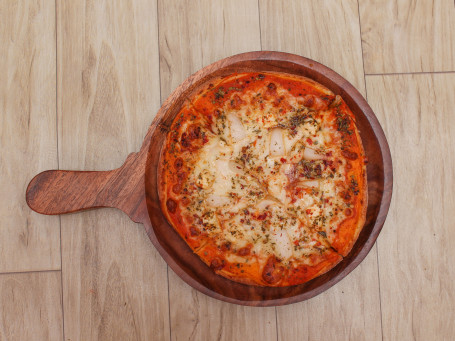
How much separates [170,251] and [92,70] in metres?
0.95

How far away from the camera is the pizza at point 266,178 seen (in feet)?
5.53

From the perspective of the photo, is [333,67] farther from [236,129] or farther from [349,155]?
[236,129]

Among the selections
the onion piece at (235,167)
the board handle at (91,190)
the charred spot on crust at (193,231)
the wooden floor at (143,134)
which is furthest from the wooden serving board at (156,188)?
the onion piece at (235,167)

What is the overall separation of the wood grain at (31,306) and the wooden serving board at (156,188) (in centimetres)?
42

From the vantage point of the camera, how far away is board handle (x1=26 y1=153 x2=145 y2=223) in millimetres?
1684

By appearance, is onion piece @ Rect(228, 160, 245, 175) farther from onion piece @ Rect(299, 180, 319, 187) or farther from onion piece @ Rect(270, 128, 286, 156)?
onion piece @ Rect(299, 180, 319, 187)

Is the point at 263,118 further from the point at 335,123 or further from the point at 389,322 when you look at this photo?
the point at 389,322

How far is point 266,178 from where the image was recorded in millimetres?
1702

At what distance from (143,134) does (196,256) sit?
0.63 m

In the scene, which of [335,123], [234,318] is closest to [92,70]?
[335,123]

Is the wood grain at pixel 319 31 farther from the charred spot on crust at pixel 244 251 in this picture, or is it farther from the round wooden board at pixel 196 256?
the charred spot on crust at pixel 244 251

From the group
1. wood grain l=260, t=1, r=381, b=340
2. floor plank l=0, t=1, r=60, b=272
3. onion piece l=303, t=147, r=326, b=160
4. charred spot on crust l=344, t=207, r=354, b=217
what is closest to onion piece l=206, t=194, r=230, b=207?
onion piece l=303, t=147, r=326, b=160

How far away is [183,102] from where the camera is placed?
172 centimetres

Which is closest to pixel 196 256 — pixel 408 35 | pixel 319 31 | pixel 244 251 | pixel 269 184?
pixel 244 251
